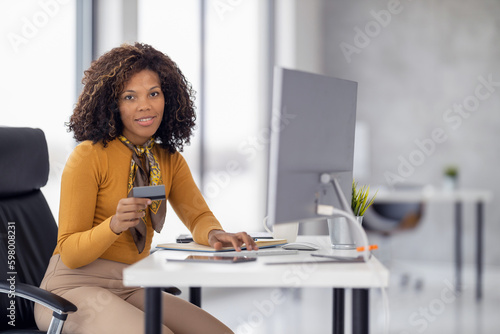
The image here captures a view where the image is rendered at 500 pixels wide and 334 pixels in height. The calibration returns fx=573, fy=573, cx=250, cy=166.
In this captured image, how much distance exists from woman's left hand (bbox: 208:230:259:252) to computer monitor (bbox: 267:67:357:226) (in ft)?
0.89

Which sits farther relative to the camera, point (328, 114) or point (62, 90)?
point (62, 90)

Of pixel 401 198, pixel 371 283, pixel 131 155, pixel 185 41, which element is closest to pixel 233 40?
pixel 185 41

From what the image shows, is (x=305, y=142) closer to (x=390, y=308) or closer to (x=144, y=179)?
(x=144, y=179)

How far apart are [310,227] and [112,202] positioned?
4.07 metres

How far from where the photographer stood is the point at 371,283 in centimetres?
121

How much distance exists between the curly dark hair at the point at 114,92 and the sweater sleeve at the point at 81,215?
98mm

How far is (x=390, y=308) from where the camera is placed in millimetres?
3916

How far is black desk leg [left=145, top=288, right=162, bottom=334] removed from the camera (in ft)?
3.91

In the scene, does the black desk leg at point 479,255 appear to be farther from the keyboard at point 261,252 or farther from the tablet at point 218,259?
the tablet at point 218,259

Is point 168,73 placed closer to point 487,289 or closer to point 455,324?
point 455,324

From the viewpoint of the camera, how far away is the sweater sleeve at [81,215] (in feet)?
4.80

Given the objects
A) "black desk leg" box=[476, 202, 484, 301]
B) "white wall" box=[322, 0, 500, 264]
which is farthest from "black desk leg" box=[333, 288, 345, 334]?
"white wall" box=[322, 0, 500, 264]

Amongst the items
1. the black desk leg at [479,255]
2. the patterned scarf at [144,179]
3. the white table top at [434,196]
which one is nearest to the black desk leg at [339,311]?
the patterned scarf at [144,179]

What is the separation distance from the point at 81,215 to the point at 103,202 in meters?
0.10
